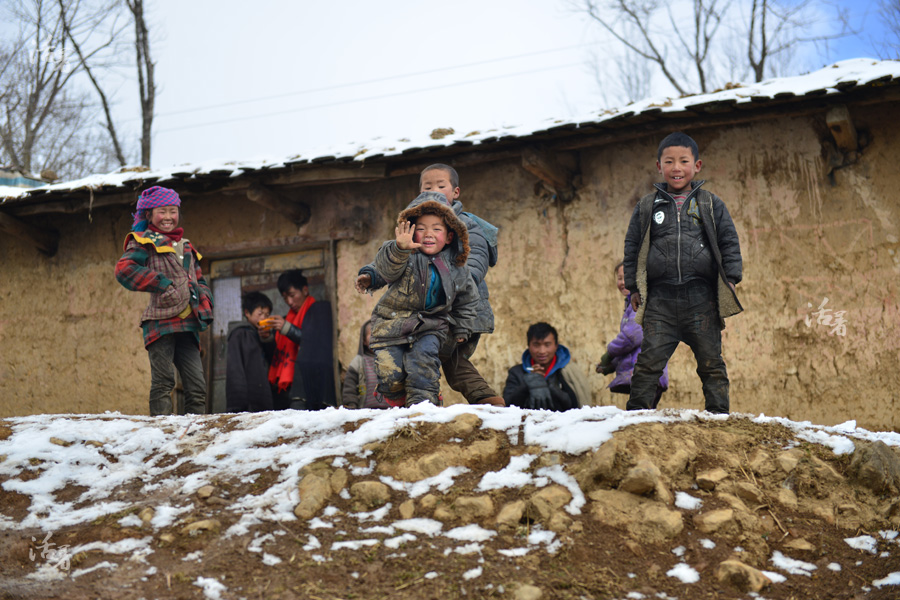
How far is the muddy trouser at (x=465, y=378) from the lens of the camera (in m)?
4.27

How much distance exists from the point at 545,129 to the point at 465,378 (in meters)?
2.41

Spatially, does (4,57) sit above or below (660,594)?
above

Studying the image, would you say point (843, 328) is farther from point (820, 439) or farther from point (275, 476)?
point (275, 476)

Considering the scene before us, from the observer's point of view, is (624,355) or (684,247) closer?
(684,247)

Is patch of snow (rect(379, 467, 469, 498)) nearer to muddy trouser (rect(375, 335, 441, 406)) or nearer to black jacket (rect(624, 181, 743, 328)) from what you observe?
muddy trouser (rect(375, 335, 441, 406))

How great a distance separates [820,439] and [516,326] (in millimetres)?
3576

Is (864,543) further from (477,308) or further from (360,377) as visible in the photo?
(360,377)

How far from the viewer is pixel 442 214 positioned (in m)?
4.04

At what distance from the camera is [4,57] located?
635 inches

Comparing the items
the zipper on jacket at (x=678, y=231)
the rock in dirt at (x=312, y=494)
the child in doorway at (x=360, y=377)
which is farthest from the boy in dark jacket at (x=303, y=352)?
the rock in dirt at (x=312, y=494)

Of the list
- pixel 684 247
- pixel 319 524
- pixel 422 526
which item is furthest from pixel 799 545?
pixel 684 247

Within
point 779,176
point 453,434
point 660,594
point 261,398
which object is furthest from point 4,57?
point 660,594

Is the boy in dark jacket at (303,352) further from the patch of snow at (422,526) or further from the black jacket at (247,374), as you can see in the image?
the patch of snow at (422,526)

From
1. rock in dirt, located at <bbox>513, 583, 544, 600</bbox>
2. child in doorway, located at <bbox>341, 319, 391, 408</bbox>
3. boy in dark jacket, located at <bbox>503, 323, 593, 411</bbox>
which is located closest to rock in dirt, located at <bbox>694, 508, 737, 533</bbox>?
rock in dirt, located at <bbox>513, 583, 544, 600</bbox>
